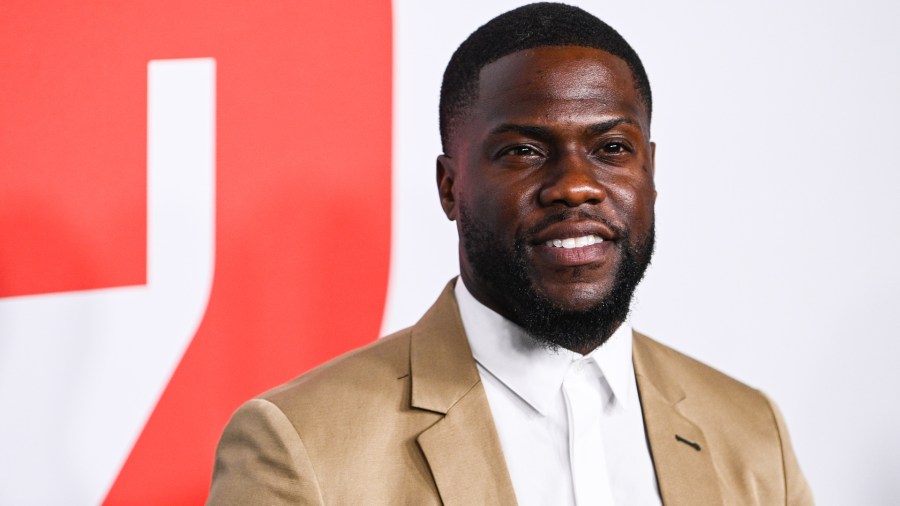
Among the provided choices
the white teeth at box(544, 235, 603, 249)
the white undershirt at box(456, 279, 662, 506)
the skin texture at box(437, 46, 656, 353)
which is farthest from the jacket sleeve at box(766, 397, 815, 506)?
the white teeth at box(544, 235, 603, 249)

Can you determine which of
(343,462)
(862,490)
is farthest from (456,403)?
(862,490)

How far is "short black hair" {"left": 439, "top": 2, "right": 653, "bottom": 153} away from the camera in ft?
4.45

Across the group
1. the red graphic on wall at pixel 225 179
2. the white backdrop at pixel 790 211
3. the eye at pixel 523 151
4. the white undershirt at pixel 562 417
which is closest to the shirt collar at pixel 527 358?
the white undershirt at pixel 562 417

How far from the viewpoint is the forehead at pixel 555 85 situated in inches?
51.7

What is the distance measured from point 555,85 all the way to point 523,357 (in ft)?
1.16

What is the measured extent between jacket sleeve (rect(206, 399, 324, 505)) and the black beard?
322 mm

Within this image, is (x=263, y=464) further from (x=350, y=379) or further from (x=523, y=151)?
(x=523, y=151)

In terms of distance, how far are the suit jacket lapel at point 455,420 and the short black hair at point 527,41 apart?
0.94 ft

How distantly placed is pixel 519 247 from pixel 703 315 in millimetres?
934

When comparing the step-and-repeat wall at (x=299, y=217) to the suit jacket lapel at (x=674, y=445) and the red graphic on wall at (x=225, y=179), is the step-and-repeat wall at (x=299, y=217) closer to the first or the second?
the red graphic on wall at (x=225, y=179)

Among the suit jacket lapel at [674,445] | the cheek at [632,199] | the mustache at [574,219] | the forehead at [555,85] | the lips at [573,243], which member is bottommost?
the suit jacket lapel at [674,445]

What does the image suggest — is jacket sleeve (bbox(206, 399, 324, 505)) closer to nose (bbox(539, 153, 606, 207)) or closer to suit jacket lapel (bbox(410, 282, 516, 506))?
suit jacket lapel (bbox(410, 282, 516, 506))

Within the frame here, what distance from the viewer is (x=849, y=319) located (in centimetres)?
225

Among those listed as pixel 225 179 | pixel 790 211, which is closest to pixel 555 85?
pixel 225 179
